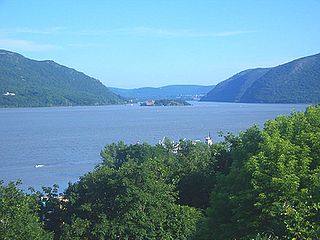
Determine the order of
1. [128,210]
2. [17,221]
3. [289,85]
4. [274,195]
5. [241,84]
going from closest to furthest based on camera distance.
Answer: [274,195] → [17,221] → [128,210] → [289,85] → [241,84]

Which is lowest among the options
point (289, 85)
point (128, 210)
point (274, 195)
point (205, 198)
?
point (205, 198)

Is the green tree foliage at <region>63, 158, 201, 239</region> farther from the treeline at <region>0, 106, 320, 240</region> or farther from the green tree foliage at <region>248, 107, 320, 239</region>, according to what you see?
the green tree foliage at <region>248, 107, 320, 239</region>

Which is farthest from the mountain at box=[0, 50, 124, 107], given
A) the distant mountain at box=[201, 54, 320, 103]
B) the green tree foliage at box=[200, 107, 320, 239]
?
the green tree foliage at box=[200, 107, 320, 239]

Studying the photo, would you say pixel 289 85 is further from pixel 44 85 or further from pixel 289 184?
pixel 289 184

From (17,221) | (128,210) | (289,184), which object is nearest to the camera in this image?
(289,184)

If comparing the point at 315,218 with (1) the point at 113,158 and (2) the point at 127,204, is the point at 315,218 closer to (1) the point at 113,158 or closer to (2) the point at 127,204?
(2) the point at 127,204

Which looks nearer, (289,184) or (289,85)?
(289,184)

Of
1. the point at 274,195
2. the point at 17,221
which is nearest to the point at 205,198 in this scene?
the point at 17,221
